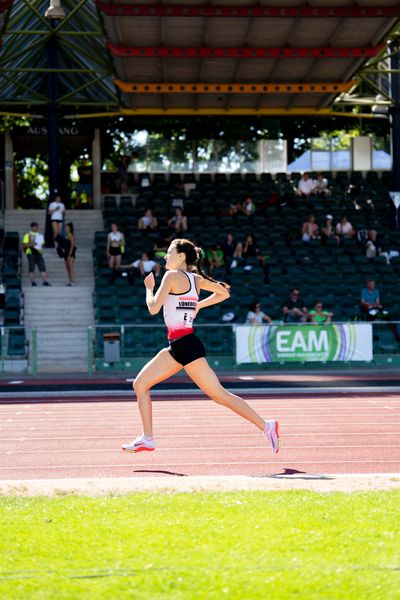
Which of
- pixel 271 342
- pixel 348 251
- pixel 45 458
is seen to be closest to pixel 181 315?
pixel 45 458

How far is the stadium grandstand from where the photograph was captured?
29250mm

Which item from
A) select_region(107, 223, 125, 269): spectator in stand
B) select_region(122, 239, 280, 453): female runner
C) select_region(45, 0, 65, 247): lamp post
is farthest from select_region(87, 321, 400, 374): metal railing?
select_region(122, 239, 280, 453): female runner

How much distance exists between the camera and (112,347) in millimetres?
26766

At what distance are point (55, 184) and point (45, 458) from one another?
25.4 m

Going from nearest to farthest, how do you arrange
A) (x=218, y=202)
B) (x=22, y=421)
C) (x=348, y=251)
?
(x=22, y=421) → (x=348, y=251) → (x=218, y=202)

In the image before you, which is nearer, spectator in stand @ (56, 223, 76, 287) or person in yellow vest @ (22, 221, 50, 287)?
person in yellow vest @ (22, 221, 50, 287)

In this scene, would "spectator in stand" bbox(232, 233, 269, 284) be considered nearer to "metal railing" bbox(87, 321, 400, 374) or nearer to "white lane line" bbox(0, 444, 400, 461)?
"metal railing" bbox(87, 321, 400, 374)

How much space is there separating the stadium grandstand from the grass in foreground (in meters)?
17.9

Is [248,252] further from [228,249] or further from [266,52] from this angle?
[266,52]

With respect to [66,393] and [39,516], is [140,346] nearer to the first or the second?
[66,393]

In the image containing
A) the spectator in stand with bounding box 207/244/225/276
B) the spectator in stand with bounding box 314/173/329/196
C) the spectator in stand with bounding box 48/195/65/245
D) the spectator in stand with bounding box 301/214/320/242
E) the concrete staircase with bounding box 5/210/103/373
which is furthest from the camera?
the spectator in stand with bounding box 314/173/329/196

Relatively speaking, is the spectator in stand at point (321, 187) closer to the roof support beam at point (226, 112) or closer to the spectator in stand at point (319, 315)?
the roof support beam at point (226, 112)

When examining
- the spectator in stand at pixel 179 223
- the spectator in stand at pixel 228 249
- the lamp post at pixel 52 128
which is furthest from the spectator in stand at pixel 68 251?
the spectator in stand at pixel 228 249

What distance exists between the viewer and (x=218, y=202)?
129 feet
